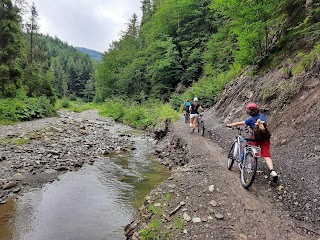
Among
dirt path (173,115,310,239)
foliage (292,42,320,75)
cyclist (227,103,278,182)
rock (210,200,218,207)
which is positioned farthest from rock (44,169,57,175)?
foliage (292,42,320,75)

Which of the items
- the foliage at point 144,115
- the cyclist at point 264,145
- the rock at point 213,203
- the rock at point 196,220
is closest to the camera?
the rock at point 196,220

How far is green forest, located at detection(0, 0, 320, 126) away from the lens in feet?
50.1

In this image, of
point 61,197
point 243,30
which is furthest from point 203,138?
point 61,197

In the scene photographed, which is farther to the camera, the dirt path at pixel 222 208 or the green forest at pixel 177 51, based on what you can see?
the green forest at pixel 177 51

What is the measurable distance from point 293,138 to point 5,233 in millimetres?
9277

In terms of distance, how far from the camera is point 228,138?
44.5 ft

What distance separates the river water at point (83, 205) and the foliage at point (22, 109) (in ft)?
48.2

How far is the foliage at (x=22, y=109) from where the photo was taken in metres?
23.4

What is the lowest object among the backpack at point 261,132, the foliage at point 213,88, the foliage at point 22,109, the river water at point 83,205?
the river water at point 83,205

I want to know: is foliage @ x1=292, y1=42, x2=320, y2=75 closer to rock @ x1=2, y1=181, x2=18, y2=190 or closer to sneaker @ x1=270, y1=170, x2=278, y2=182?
sneaker @ x1=270, y1=170, x2=278, y2=182

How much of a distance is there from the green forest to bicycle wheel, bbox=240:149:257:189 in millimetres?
7858

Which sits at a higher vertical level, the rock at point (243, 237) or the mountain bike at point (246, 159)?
the mountain bike at point (246, 159)

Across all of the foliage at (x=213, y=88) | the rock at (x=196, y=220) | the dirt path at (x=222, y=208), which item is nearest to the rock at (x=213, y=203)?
the dirt path at (x=222, y=208)

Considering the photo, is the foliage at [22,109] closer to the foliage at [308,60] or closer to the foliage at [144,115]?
the foliage at [144,115]
